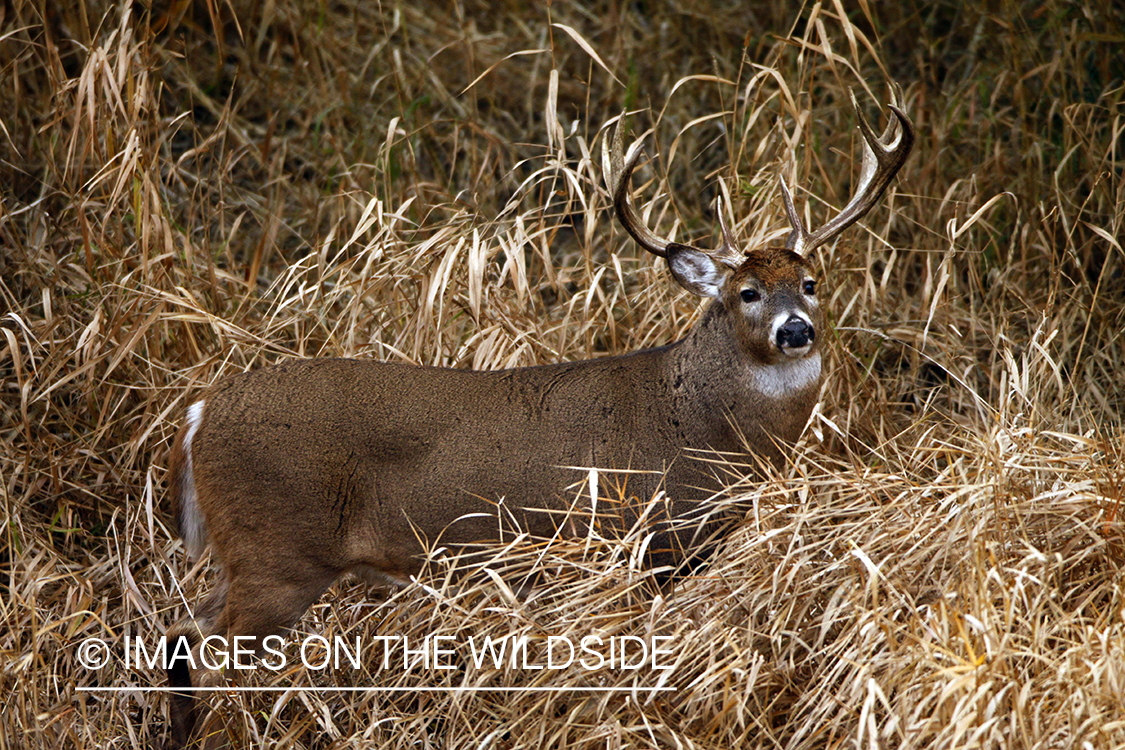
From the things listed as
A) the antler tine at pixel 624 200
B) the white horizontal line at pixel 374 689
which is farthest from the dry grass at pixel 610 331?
the antler tine at pixel 624 200

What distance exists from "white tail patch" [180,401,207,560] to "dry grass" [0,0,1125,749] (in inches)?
11.9

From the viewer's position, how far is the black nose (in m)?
3.42

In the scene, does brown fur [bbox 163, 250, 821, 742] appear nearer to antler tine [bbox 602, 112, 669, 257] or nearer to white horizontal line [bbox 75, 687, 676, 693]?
white horizontal line [bbox 75, 687, 676, 693]

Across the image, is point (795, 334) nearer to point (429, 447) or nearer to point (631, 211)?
point (631, 211)

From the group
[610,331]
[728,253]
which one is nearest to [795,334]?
[728,253]

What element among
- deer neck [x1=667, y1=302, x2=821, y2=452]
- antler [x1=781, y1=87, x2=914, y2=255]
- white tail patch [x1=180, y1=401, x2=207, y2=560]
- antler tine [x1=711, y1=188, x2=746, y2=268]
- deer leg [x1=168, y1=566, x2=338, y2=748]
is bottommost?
deer leg [x1=168, y1=566, x2=338, y2=748]

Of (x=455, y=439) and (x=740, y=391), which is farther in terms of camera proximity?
(x=740, y=391)

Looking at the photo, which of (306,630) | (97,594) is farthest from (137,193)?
(306,630)

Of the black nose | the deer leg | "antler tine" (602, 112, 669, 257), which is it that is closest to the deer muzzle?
the black nose

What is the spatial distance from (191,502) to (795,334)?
1725mm

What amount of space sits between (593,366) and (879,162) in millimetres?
1078

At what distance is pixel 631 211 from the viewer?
149 inches

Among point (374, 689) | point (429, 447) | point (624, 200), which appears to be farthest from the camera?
point (624, 200)

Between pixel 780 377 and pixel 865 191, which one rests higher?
pixel 865 191
